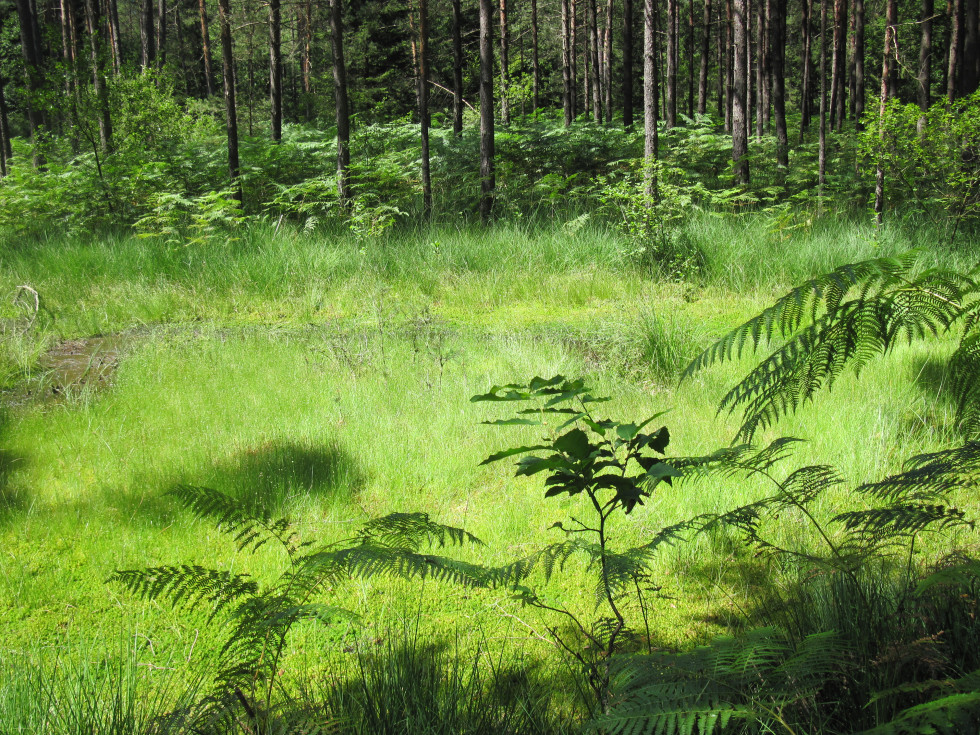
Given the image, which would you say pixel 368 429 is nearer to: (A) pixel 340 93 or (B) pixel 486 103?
(B) pixel 486 103

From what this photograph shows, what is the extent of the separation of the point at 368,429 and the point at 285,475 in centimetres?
65

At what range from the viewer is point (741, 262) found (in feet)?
24.2

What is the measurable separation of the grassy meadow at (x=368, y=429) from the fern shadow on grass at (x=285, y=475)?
0.05 ft

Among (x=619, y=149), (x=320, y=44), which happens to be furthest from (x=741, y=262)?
(x=320, y=44)

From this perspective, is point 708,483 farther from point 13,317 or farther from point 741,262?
point 13,317

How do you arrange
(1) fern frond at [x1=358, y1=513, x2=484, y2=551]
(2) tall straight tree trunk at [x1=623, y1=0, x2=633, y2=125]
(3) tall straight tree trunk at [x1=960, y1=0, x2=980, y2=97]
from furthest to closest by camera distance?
1. (2) tall straight tree trunk at [x1=623, y1=0, x2=633, y2=125]
2. (3) tall straight tree trunk at [x1=960, y1=0, x2=980, y2=97]
3. (1) fern frond at [x1=358, y1=513, x2=484, y2=551]

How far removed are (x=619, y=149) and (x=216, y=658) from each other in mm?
16139

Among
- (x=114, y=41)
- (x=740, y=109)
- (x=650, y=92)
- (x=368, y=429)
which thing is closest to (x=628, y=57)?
(x=740, y=109)

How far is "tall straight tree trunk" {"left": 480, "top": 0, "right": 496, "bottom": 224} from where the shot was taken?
10.7 m

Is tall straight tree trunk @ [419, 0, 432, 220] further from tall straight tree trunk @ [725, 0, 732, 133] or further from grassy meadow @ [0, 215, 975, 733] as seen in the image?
tall straight tree trunk @ [725, 0, 732, 133]

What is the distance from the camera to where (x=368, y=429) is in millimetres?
4133

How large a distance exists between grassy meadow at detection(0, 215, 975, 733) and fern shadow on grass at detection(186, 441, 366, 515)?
15mm

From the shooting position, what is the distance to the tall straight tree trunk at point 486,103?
10695mm

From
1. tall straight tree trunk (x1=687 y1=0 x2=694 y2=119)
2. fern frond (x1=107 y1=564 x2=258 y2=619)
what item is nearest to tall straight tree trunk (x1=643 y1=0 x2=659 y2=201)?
fern frond (x1=107 y1=564 x2=258 y2=619)
